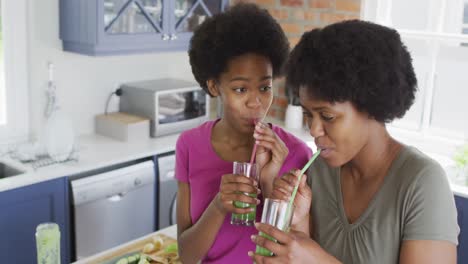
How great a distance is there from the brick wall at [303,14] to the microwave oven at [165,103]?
557 mm

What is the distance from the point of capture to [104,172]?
2.89m

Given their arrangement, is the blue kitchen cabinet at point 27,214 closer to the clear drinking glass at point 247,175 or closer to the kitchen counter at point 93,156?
the kitchen counter at point 93,156

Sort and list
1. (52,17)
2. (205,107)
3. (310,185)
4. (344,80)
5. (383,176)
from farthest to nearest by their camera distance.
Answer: (205,107) < (52,17) < (310,185) < (383,176) < (344,80)

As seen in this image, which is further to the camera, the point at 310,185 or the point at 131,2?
the point at 131,2

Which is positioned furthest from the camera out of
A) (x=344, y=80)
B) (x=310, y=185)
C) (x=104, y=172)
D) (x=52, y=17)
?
(x=52, y=17)

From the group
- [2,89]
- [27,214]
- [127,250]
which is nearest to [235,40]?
[127,250]

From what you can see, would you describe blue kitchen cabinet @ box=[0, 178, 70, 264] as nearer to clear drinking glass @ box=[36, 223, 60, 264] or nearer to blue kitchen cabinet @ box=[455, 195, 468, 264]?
clear drinking glass @ box=[36, 223, 60, 264]

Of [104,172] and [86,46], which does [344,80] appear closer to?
[104,172]

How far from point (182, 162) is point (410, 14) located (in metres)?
2.54

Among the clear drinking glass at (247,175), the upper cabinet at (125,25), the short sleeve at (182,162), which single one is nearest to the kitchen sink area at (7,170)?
the upper cabinet at (125,25)

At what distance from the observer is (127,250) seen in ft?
5.35

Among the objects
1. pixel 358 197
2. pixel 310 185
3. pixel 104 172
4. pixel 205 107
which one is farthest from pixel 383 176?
pixel 205 107

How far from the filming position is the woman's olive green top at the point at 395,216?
106cm

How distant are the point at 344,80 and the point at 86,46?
227 centimetres
